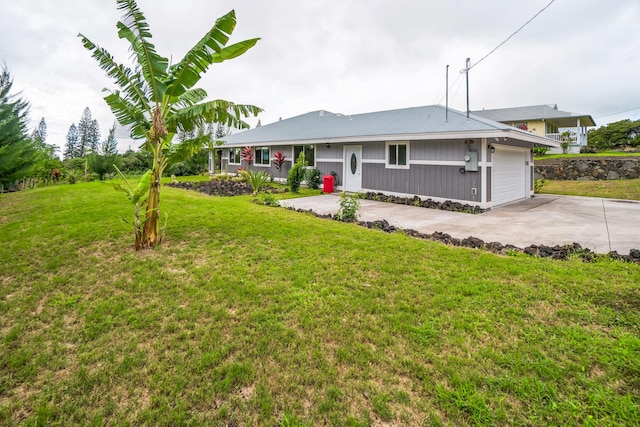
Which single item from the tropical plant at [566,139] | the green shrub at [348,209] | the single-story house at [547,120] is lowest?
the green shrub at [348,209]

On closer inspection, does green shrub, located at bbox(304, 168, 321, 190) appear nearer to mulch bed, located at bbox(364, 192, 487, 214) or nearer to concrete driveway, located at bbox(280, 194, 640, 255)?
mulch bed, located at bbox(364, 192, 487, 214)

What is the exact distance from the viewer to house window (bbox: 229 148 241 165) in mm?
21266

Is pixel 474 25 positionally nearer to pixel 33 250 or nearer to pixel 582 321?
pixel 582 321

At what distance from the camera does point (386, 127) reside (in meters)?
12.9

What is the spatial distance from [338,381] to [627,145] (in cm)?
3759

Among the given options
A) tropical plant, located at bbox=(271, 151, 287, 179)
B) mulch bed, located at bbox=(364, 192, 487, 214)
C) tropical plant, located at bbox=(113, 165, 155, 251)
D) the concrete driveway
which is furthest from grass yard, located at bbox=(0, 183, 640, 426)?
tropical plant, located at bbox=(271, 151, 287, 179)

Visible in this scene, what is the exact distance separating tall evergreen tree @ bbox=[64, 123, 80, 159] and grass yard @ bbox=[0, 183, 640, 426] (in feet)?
187

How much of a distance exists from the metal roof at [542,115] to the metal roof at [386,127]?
60.5 ft

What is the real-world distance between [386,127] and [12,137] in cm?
1458

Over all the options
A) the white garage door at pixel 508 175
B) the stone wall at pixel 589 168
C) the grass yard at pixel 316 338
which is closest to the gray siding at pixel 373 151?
the white garage door at pixel 508 175

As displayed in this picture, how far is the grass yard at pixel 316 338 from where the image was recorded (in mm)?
2066

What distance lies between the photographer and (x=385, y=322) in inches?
120

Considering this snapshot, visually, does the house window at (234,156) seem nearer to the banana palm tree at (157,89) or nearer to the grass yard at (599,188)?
the banana palm tree at (157,89)

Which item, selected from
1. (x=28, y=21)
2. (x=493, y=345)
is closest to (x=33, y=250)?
(x=493, y=345)
